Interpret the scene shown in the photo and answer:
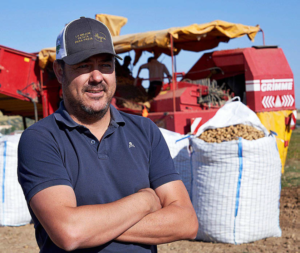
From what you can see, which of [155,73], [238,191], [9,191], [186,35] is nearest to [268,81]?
[186,35]

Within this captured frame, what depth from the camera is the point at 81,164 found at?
141 cm

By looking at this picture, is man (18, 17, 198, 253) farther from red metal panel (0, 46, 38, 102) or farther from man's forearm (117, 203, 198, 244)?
red metal panel (0, 46, 38, 102)

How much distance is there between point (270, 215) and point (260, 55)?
3729 mm

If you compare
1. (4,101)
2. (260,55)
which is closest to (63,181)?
(260,55)

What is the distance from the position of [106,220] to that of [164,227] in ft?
0.88

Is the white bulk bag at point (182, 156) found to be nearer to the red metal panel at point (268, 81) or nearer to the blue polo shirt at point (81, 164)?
the red metal panel at point (268, 81)

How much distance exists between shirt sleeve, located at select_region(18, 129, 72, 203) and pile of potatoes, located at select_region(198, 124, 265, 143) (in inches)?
97.2

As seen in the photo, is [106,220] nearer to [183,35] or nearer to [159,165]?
[159,165]

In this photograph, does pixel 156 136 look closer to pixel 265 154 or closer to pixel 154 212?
pixel 154 212

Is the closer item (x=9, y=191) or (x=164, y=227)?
(x=164, y=227)

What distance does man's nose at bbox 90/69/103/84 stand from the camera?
1.55 metres

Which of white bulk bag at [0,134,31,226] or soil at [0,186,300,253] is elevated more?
white bulk bag at [0,134,31,226]

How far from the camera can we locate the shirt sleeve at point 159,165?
63.9 inches

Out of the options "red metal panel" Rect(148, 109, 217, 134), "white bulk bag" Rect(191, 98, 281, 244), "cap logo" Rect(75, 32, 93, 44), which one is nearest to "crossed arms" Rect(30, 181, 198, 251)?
"cap logo" Rect(75, 32, 93, 44)
